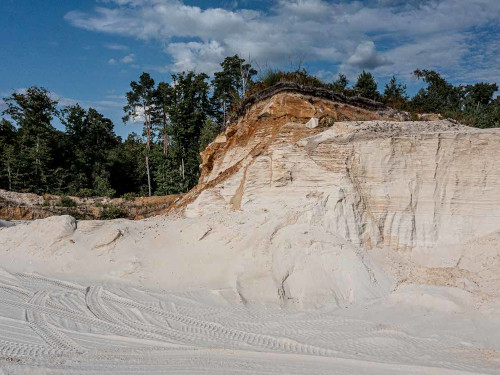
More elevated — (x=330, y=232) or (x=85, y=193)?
(x=85, y=193)

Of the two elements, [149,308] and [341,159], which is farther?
[341,159]

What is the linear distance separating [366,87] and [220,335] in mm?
12776

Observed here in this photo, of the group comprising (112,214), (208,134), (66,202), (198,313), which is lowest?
(198,313)

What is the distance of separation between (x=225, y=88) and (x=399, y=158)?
82.8ft

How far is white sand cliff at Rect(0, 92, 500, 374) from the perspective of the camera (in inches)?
187

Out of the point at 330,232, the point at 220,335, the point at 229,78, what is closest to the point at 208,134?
the point at 229,78

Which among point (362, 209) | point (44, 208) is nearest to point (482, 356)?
point (362, 209)

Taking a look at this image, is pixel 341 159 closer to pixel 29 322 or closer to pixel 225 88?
pixel 29 322

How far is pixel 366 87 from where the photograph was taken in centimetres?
1476

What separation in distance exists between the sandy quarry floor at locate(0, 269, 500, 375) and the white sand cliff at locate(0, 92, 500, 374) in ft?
0.11

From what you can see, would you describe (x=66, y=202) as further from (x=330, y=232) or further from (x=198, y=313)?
(x=330, y=232)

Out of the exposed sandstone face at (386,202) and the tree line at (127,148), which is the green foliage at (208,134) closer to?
the tree line at (127,148)

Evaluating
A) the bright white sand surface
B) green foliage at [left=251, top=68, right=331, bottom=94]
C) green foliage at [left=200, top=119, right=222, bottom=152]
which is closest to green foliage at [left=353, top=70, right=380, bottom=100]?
green foliage at [left=251, top=68, right=331, bottom=94]

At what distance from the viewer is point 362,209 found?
27.6 feet
